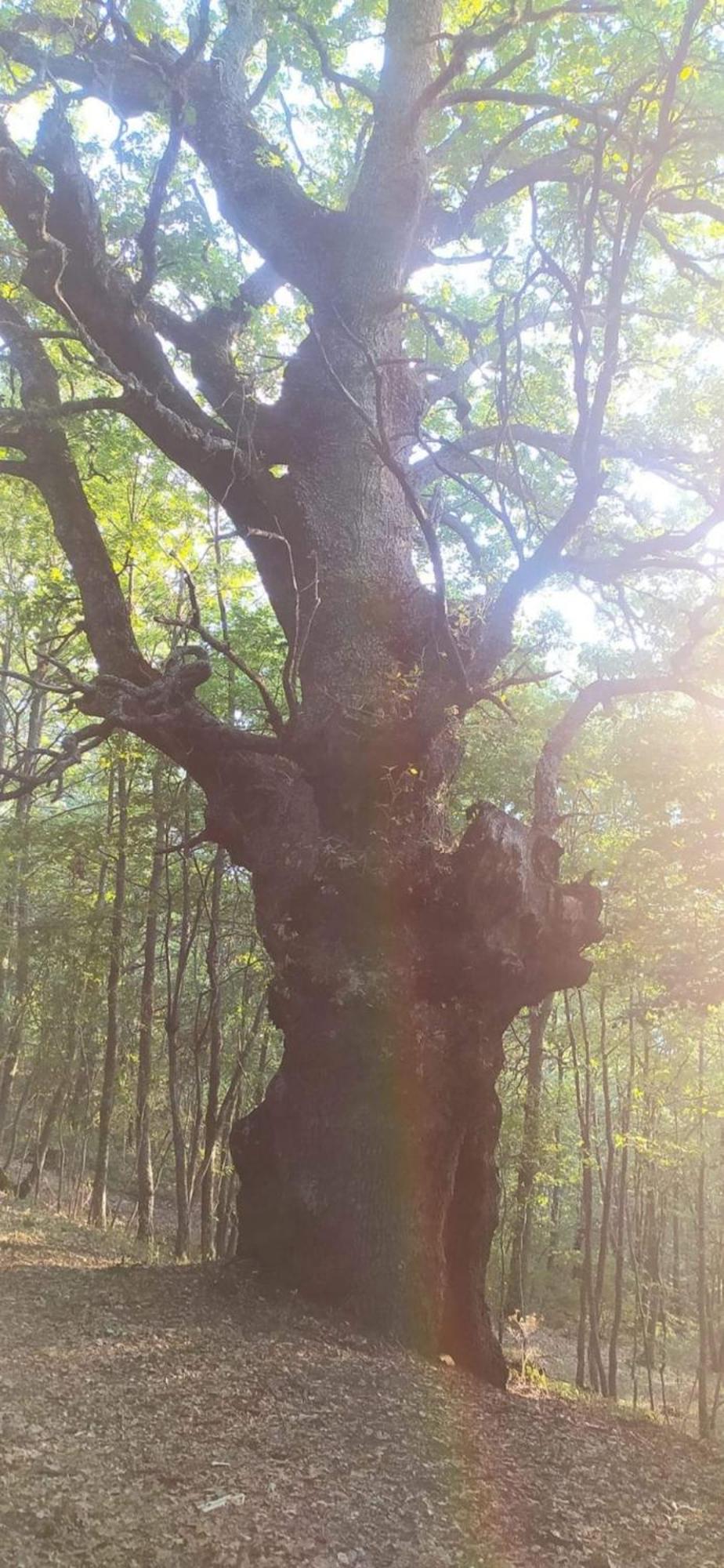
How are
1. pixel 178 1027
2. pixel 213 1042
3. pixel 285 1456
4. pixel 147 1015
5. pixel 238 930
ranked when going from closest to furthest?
pixel 285 1456, pixel 213 1042, pixel 147 1015, pixel 178 1027, pixel 238 930

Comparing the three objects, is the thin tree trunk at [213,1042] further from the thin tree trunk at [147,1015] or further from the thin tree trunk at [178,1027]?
the thin tree trunk at [147,1015]

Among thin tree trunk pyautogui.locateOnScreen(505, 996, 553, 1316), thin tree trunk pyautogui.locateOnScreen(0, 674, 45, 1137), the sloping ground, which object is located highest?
thin tree trunk pyautogui.locateOnScreen(0, 674, 45, 1137)

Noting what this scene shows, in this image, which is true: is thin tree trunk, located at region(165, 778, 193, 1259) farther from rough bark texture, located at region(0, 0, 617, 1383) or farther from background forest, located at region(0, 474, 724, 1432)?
rough bark texture, located at region(0, 0, 617, 1383)

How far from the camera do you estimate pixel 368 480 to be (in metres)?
6.25

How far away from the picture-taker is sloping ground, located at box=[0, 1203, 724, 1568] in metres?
2.56

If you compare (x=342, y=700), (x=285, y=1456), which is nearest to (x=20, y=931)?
(x=342, y=700)

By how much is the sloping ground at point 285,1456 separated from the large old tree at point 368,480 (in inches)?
23.2

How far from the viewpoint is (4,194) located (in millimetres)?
5297

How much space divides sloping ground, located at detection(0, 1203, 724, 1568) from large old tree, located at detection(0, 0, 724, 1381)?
589mm

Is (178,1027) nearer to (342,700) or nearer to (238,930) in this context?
(238,930)

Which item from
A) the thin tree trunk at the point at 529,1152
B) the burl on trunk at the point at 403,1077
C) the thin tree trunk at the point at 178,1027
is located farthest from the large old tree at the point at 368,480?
the thin tree trunk at the point at 529,1152

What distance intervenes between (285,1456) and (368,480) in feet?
17.6

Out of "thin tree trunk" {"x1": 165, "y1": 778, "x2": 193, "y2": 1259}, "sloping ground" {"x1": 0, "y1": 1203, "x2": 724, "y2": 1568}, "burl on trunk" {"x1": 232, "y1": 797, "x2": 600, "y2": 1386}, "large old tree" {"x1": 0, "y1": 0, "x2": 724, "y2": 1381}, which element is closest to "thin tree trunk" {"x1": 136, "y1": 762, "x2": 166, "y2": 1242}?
"thin tree trunk" {"x1": 165, "y1": 778, "x2": 193, "y2": 1259}

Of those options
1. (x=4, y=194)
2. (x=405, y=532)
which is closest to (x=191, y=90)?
(x=4, y=194)
